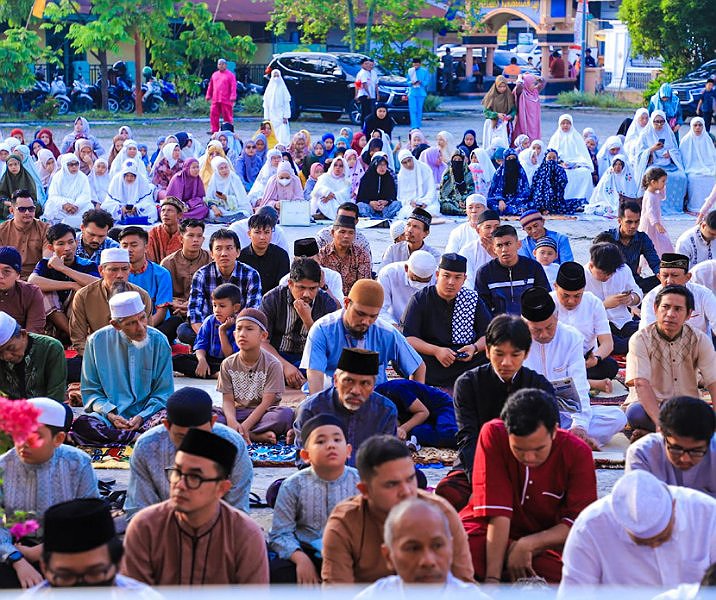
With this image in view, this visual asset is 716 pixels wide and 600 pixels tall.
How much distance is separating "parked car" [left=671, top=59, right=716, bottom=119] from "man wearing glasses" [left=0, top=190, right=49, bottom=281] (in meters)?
18.8

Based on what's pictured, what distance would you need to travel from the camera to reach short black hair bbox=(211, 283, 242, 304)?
773 centimetres

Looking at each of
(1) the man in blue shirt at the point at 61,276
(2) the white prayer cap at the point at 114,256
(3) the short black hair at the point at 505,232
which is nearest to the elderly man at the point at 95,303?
(2) the white prayer cap at the point at 114,256

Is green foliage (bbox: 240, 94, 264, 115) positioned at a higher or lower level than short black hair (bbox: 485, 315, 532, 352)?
lower

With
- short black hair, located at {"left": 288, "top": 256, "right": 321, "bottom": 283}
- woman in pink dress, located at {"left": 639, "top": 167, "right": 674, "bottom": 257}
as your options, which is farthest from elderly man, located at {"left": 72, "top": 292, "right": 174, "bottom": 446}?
woman in pink dress, located at {"left": 639, "top": 167, "right": 674, "bottom": 257}

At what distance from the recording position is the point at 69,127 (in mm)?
26375

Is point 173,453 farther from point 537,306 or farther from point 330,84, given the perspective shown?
point 330,84

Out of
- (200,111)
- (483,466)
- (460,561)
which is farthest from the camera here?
Result: (200,111)

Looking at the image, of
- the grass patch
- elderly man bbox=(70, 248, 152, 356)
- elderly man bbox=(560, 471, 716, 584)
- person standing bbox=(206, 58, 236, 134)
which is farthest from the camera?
the grass patch

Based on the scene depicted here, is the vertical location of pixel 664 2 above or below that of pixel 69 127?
above

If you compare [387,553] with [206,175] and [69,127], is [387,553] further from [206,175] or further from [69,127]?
[69,127]

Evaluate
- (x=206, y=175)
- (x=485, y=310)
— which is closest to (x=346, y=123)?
(x=206, y=175)

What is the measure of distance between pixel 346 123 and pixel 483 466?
2331 cm

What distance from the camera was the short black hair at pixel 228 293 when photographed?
773cm

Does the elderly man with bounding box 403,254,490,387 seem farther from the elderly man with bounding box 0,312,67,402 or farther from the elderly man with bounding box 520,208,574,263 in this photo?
the elderly man with bounding box 0,312,67,402
